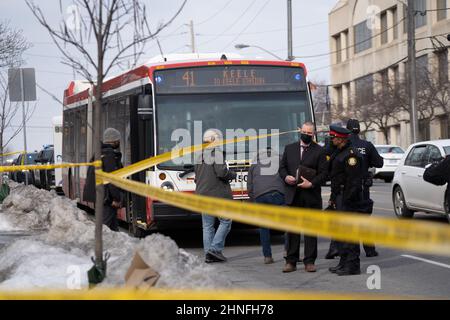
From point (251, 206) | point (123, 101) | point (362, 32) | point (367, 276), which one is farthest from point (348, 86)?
point (251, 206)

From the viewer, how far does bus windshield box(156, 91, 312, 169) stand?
544 inches

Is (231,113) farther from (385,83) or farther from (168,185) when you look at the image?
(385,83)

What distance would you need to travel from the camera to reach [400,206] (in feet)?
58.0

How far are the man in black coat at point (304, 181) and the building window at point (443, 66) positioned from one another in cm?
3508

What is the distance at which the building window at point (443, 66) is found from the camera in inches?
1775

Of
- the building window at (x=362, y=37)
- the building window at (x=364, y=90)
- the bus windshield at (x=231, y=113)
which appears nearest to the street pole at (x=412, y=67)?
the bus windshield at (x=231, y=113)

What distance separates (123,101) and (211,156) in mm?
4062

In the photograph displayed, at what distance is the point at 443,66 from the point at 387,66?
14.7 m

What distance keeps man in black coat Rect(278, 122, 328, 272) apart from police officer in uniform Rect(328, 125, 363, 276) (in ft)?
0.72

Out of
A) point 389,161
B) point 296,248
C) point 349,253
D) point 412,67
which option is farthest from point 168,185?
point 389,161

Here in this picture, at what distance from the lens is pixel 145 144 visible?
14.0m

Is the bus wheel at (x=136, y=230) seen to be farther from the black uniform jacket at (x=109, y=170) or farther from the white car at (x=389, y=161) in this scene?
the white car at (x=389, y=161)

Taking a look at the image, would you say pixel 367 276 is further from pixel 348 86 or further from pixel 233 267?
pixel 348 86

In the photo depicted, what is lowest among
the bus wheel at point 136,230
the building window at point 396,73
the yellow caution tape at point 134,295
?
the bus wheel at point 136,230
